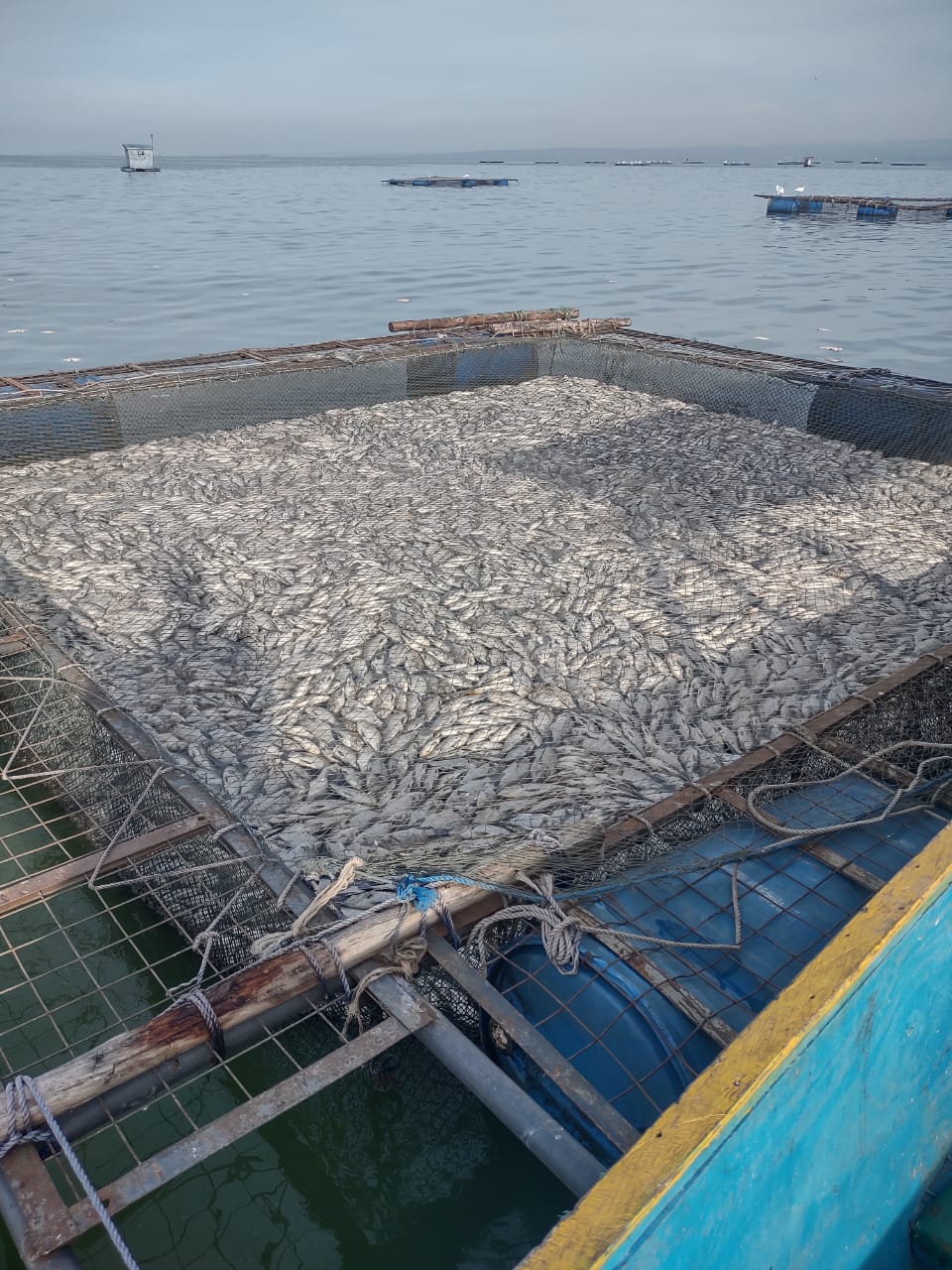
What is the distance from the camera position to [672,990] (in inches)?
143

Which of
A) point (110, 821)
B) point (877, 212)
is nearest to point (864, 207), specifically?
point (877, 212)

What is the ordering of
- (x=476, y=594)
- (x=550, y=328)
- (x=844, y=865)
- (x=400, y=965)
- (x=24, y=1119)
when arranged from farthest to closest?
(x=550, y=328) < (x=476, y=594) < (x=844, y=865) < (x=400, y=965) < (x=24, y=1119)

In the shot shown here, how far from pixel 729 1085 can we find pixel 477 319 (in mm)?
14903

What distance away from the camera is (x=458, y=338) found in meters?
15.2

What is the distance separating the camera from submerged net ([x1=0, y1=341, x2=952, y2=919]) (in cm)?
557

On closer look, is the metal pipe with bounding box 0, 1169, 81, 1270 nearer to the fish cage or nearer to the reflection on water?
the reflection on water

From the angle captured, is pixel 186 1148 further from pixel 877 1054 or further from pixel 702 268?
pixel 702 268

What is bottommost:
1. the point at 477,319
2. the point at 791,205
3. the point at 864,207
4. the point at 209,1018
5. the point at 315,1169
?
the point at 315,1169

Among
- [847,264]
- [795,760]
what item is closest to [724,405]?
[795,760]

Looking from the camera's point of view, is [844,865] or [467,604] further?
[467,604]

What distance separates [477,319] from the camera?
15594mm

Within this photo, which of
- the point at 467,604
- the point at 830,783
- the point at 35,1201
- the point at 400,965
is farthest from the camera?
the point at 467,604

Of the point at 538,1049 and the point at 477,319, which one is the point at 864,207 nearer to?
the point at 477,319

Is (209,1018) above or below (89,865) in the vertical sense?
above
